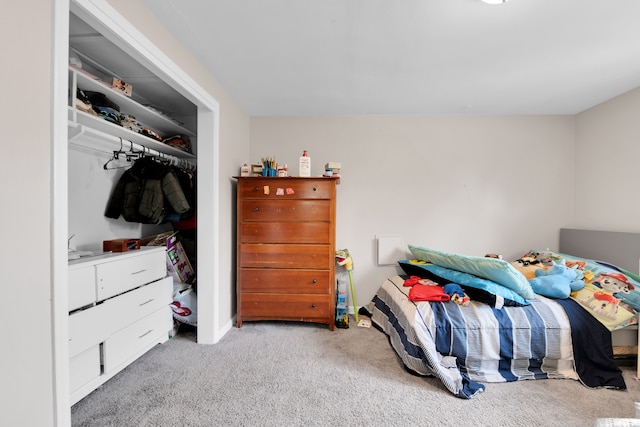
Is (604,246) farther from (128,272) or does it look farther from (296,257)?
(128,272)

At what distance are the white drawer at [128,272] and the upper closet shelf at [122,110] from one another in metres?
0.90

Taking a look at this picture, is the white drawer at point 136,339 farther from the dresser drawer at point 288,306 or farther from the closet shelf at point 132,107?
the closet shelf at point 132,107

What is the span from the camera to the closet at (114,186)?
150 cm

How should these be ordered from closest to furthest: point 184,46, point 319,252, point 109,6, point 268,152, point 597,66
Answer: point 109,6, point 184,46, point 597,66, point 319,252, point 268,152

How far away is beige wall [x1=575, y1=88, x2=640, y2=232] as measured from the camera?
2.39 m

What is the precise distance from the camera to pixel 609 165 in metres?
2.61

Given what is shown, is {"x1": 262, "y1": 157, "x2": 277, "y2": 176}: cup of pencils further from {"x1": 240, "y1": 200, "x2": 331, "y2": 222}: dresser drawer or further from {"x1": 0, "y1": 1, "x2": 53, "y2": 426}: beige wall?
{"x1": 0, "y1": 1, "x2": 53, "y2": 426}: beige wall

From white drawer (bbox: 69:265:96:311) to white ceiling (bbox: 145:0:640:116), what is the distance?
1.55 meters

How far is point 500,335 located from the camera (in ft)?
6.14

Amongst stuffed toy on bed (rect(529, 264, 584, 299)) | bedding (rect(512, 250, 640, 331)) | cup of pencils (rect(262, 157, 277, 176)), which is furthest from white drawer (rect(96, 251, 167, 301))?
bedding (rect(512, 250, 640, 331))

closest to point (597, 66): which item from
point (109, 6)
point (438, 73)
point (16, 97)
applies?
point (438, 73)

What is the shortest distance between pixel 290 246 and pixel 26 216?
1.87 metres

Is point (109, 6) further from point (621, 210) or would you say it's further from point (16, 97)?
point (621, 210)

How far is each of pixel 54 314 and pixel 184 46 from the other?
1.78 meters
